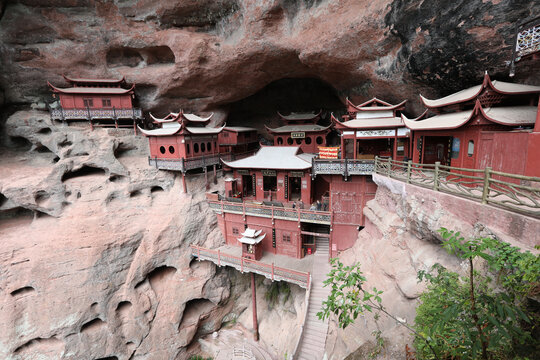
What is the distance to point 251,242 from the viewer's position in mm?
17281

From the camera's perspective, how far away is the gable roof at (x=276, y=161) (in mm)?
18788

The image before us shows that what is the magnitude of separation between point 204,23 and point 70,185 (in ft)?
60.9

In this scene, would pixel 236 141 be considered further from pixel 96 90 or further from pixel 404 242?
pixel 404 242

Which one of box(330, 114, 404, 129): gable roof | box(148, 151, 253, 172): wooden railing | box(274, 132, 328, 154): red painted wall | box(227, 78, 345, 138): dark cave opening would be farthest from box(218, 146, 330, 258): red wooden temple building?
box(227, 78, 345, 138): dark cave opening

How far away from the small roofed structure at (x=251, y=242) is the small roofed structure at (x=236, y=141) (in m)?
10.2

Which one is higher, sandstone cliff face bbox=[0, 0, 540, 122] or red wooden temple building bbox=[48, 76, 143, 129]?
sandstone cliff face bbox=[0, 0, 540, 122]

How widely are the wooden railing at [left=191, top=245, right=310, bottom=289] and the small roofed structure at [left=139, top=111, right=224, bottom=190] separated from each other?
6.66m

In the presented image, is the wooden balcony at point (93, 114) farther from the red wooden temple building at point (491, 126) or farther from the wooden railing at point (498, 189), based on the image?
the red wooden temple building at point (491, 126)

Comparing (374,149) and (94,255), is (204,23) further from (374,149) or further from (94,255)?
(94,255)

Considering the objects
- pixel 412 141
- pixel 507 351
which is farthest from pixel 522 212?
pixel 412 141

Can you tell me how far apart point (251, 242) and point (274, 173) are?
5.82m

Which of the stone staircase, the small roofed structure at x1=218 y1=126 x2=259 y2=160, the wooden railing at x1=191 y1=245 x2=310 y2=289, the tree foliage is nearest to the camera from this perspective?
the tree foliage

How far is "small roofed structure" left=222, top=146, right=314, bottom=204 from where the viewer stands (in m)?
19.1

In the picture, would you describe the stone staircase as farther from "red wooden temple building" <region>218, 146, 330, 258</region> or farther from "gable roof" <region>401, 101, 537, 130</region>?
"gable roof" <region>401, 101, 537, 130</region>
